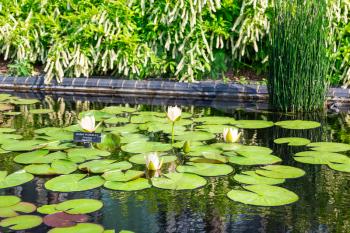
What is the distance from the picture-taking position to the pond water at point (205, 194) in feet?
10.3

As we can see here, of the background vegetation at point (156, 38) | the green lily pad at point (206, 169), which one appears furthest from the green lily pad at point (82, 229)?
the background vegetation at point (156, 38)

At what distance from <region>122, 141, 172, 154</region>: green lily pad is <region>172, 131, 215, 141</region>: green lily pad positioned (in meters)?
0.23

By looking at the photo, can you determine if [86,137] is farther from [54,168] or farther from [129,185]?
[129,185]

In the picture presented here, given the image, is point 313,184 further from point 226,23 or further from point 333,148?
point 226,23

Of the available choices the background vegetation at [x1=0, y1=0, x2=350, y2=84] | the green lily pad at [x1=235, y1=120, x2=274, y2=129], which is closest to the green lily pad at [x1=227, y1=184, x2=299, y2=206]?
the green lily pad at [x1=235, y1=120, x2=274, y2=129]

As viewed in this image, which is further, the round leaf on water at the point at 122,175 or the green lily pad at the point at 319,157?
the green lily pad at the point at 319,157

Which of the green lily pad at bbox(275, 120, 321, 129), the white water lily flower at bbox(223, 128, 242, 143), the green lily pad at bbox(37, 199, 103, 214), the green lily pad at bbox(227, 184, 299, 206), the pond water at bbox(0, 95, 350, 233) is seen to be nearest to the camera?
the pond water at bbox(0, 95, 350, 233)

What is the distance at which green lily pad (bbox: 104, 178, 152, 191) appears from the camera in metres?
3.61

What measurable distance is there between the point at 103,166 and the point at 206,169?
66 centimetres

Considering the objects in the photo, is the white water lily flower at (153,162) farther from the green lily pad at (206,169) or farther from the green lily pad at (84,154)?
the green lily pad at (84,154)

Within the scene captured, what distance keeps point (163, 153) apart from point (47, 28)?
12.1 ft

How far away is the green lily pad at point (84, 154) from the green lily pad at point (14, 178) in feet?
1.22

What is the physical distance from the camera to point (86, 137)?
14.0 ft

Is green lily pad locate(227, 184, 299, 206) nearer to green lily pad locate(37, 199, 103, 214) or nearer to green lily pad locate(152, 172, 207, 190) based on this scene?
green lily pad locate(152, 172, 207, 190)
